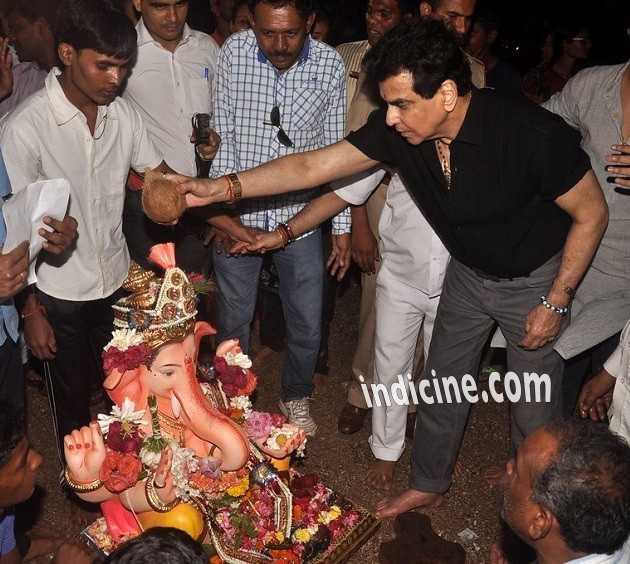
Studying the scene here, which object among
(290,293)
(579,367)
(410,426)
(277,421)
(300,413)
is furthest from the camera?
(410,426)

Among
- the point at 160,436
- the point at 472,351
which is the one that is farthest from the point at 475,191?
the point at 160,436

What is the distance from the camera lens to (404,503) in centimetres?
413

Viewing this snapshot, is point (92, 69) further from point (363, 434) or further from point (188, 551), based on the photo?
point (363, 434)

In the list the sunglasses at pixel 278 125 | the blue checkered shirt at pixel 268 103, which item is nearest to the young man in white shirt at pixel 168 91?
the blue checkered shirt at pixel 268 103

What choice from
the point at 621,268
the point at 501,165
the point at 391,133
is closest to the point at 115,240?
the point at 391,133

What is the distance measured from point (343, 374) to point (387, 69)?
2899 millimetres

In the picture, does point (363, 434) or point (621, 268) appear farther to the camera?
point (363, 434)

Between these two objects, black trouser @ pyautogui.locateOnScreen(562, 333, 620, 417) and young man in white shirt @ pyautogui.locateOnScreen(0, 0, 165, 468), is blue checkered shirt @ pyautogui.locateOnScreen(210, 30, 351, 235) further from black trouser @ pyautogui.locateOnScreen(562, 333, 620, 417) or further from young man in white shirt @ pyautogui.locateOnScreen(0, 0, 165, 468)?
black trouser @ pyautogui.locateOnScreen(562, 333, 620, 417)

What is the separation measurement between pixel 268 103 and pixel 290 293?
1.13 metres

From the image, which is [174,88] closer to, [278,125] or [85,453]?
[278,125]

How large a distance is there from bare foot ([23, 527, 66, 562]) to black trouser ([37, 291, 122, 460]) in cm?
52

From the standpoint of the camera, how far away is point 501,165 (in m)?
3.14

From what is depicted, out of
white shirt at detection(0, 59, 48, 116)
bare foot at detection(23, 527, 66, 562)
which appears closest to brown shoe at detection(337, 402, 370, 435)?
bare foot at detection(23, 527, 66, 562)

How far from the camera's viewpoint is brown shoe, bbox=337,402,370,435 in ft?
15.7
